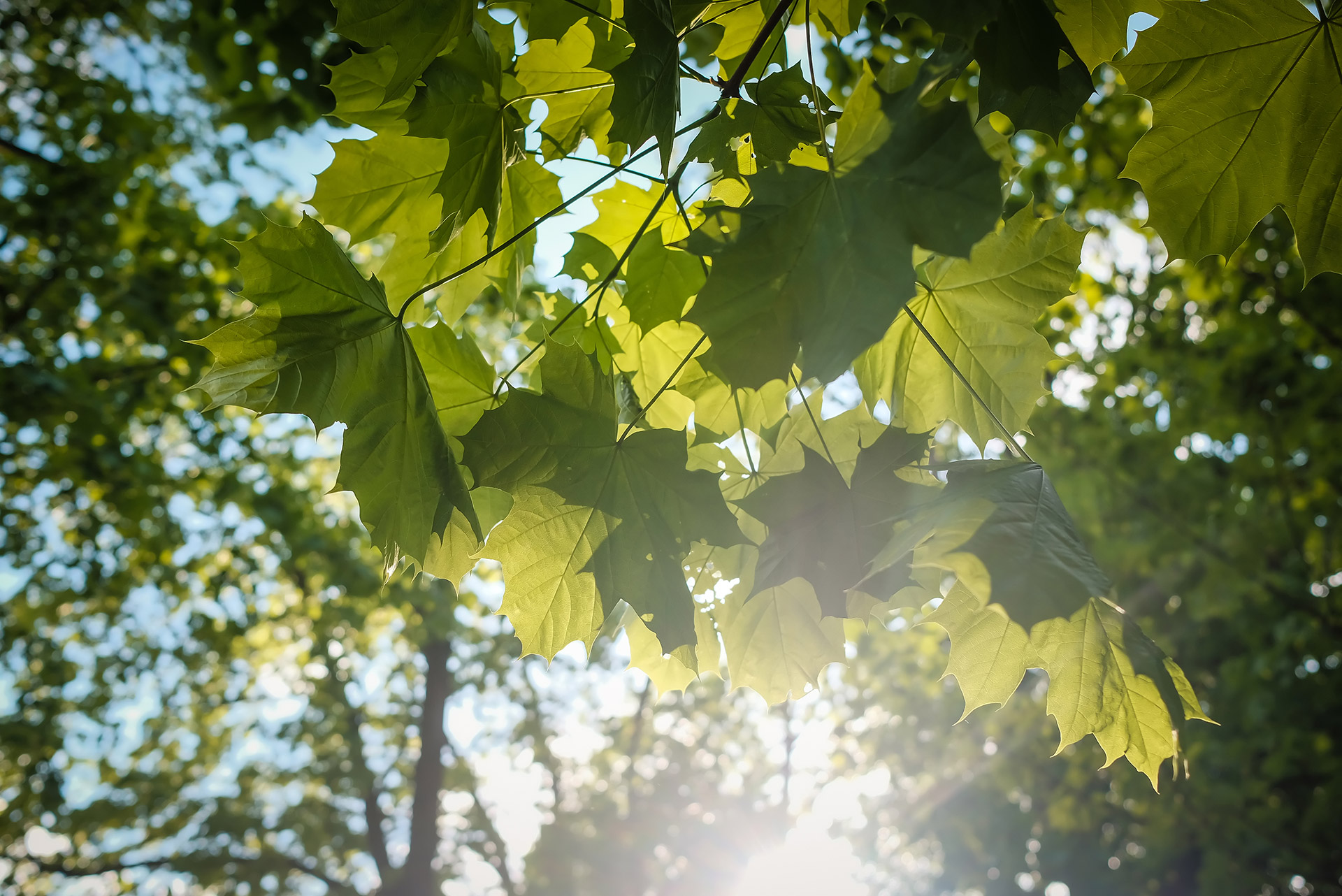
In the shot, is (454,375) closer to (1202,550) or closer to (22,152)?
(1202,550)

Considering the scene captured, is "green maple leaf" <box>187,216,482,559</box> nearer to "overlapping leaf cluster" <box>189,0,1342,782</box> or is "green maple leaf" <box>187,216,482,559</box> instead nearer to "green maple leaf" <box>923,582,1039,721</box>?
"overlapping leaf cluster" <box>189,0,1342,782</box>

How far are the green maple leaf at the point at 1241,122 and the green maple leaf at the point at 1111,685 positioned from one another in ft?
1.90

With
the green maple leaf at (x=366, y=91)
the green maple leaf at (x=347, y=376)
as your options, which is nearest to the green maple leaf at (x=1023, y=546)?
the green maple leaf at (x=347, y=376)

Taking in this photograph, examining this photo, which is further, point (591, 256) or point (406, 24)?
point (591, 256)

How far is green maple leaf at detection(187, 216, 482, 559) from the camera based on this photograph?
0.96 m

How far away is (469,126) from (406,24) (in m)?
0.17

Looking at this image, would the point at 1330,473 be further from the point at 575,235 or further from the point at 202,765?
the point at 202,765

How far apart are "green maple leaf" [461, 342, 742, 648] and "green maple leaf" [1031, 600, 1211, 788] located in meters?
0.42

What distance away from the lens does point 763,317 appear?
2.54 ft

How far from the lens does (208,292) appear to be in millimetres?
6797

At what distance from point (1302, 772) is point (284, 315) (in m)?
8.41

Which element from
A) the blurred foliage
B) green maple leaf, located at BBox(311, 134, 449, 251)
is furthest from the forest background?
green maple leaf, located at BBox(311, 134, 449, 251)

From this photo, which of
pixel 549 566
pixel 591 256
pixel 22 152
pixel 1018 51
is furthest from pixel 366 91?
pixel 22 152

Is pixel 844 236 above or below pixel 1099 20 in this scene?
below
